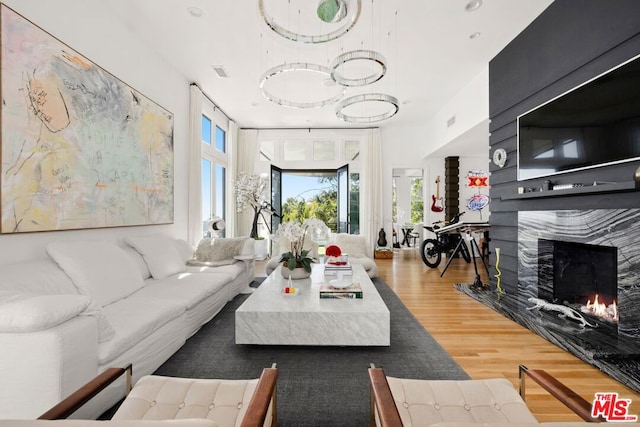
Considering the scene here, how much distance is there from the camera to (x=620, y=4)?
7.63 feet

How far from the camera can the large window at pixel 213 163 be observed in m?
5.71

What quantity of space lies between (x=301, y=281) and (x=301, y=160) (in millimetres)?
4681

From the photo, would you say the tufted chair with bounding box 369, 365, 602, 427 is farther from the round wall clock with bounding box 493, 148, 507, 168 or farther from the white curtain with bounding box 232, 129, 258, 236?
the white curtain with bounding box 232, 129, 258, 236

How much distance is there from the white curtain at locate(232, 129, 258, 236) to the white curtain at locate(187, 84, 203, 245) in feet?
7.25

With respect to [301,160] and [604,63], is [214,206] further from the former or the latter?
[604,63]

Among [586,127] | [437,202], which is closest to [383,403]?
[586,127]

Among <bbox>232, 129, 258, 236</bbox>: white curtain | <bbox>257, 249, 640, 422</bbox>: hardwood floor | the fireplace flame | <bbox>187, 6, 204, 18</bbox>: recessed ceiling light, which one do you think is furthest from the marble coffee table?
<bbox>232, 129, 258, 236</bbox>: white curtain

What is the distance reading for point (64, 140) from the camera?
247 cm

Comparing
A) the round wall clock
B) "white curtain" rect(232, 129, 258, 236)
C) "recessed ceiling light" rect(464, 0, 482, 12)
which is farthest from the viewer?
"white curtain" rect(232, 129, 258, 236)

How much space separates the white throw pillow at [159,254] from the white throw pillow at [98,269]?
1.42 feet

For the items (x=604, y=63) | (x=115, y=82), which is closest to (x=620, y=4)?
(x=604, y=63)

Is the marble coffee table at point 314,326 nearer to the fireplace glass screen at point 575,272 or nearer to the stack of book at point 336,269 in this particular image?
the stack of book at point 336,269

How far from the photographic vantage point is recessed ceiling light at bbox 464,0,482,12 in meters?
3.00

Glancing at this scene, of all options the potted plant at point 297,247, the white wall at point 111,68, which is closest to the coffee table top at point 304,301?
the potted plant at point 297,247
